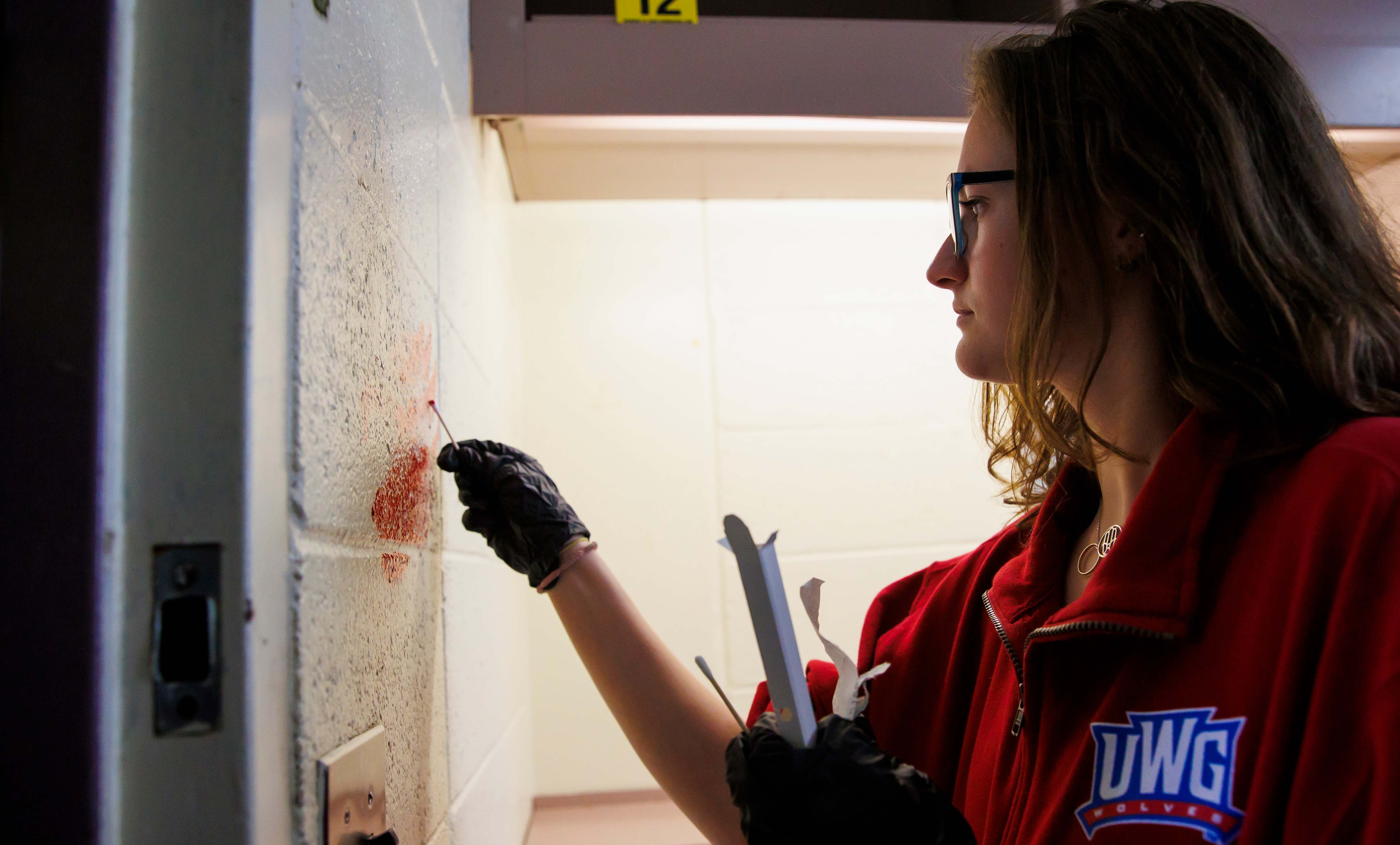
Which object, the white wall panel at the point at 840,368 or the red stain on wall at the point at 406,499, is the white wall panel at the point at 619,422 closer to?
the white wall panel at the point at 840,368

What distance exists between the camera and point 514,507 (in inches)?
37.4

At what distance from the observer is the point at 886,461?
6.46 feet

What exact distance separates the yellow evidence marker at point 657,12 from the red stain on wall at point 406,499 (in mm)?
762

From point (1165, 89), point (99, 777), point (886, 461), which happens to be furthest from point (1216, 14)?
point (886, 461)

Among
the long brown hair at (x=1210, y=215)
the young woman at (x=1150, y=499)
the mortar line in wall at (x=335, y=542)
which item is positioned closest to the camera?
the mortar line in wall at (x=335, y=542)

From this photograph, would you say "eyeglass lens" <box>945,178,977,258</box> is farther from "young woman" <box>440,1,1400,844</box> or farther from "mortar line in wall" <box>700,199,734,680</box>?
"mortar line in wall" <box>700,199,734,680</box>

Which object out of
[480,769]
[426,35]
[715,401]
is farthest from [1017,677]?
[715,401]

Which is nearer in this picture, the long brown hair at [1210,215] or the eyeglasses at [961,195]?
the long brown hair at [1210,215]

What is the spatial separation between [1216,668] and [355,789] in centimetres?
64

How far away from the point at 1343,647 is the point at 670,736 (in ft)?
2.20

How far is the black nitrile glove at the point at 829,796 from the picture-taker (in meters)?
0.68

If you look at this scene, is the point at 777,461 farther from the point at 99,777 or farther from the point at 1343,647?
the point at 99,777

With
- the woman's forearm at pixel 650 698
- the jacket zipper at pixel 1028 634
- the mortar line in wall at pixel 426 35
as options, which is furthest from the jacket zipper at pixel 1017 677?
the mortar line in wall at pixel 426 35

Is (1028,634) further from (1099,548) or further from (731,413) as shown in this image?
(731,413)
